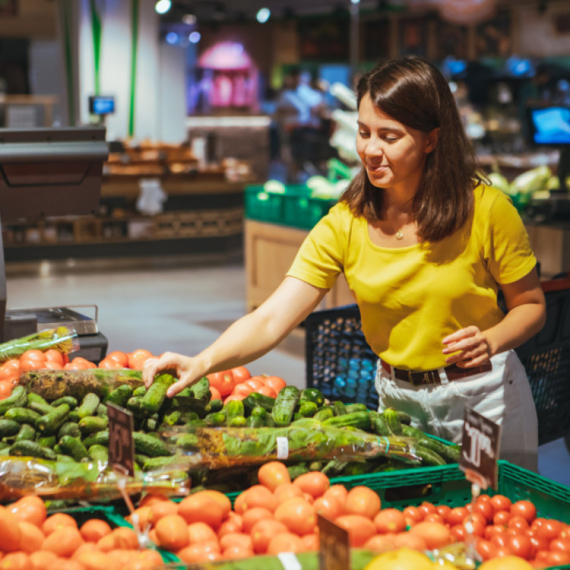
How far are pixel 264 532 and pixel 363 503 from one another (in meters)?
0.21

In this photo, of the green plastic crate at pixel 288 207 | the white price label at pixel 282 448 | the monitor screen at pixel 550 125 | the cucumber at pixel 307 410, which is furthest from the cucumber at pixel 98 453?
the monitor screen at pixel 550 125

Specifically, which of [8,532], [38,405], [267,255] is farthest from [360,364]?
[267,255]

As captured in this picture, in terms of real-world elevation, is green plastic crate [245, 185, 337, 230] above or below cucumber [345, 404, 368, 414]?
above

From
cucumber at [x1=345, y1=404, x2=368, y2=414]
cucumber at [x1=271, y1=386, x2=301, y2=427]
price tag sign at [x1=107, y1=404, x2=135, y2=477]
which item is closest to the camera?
price tag sign at [x1=107, y1=404, x2=135, y2=477]

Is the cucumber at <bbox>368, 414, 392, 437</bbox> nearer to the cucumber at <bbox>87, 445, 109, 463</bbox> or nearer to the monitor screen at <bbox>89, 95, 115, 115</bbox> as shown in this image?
the cucumber at <bbox>87, 445, 109, 463</bbox>

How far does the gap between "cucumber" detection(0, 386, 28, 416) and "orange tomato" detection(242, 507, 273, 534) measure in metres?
0.63

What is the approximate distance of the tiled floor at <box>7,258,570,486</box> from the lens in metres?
5.46

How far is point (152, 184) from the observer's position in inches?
353

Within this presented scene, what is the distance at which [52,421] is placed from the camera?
5.58 feet

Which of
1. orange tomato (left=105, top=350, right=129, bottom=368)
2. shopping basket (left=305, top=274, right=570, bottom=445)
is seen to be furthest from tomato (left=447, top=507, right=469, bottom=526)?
shopping basket (left=305, top=274, right=570, bottom=445)

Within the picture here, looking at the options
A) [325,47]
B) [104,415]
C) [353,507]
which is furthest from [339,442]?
[325,47]

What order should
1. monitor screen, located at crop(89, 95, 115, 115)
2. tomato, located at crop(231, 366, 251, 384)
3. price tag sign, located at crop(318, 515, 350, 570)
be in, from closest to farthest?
price tag sign, located at crop(318, 515, 350, 570) → tomato, located at crop(231, 366, 251, 384) → monitor screen, located at crop(89, 95, 115, 115)

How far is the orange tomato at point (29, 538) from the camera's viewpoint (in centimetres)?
136

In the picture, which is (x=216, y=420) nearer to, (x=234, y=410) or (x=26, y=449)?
(x=234, y=410)
